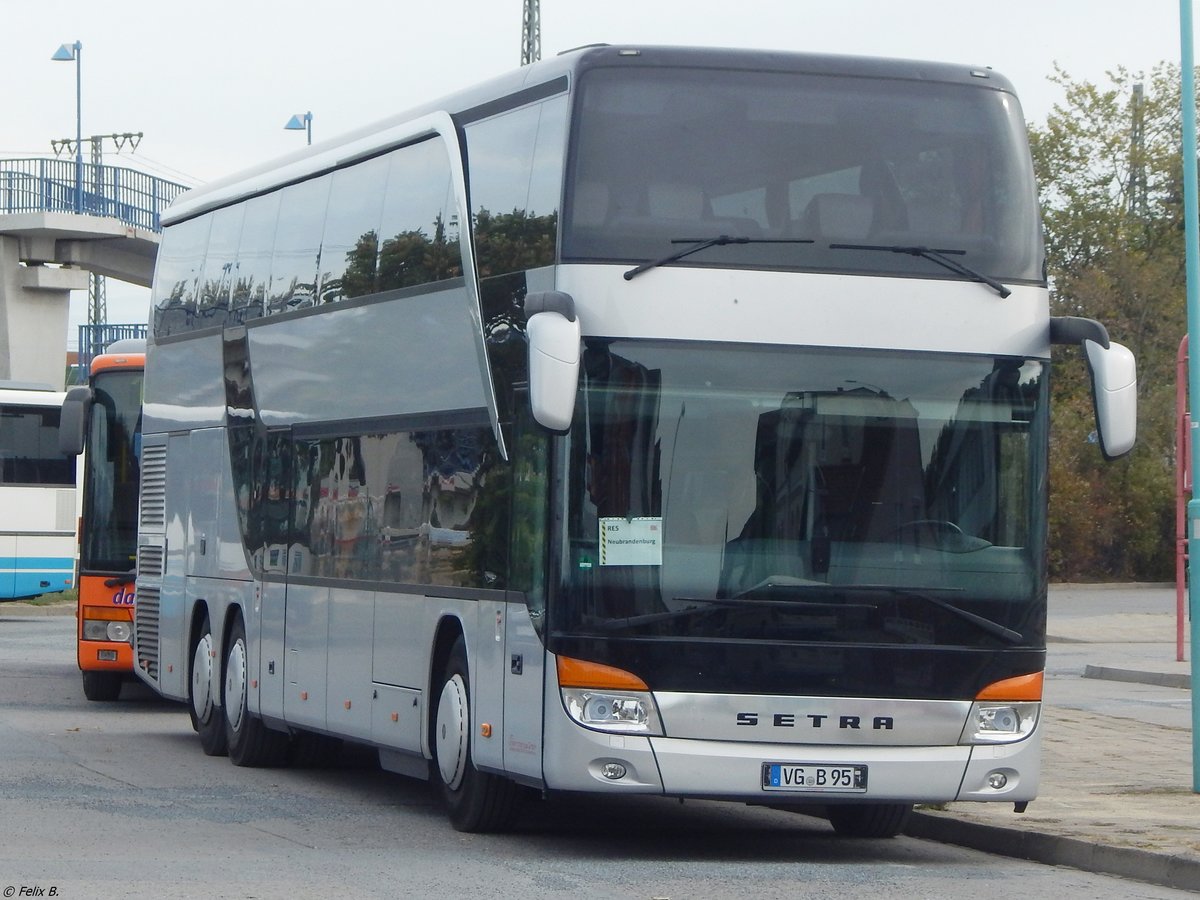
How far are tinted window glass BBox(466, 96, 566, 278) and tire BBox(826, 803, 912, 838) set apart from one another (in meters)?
3.64

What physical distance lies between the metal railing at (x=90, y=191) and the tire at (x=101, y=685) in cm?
2201

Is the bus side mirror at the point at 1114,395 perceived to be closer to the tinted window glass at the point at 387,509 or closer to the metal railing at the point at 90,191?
the tinted window glass at the point at 387,509

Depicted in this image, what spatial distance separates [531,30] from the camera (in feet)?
132

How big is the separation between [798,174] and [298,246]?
18.0ft

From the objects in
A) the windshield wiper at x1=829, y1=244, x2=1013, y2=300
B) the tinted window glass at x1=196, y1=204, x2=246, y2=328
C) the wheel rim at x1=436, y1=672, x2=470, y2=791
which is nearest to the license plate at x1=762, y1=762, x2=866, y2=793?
the wheel rim at x1=436, y1=672, x2=470, y2=791

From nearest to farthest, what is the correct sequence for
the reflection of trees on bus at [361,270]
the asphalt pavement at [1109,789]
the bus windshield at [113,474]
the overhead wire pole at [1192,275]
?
→ the asphalt pavement at [1109,789], the reflection of trees on bus at [361,270], the overhead wire pole at [1192,275], the bus windshield at [113,474]

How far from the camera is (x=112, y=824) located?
12.0 meters

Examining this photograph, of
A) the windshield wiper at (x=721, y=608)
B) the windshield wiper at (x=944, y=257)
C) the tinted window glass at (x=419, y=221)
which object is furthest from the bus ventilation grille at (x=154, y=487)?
the windshield wiper at (x=944, y=257)

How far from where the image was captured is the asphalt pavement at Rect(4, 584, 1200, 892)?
1122 centimetres

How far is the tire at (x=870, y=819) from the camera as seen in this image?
1248 centimetres

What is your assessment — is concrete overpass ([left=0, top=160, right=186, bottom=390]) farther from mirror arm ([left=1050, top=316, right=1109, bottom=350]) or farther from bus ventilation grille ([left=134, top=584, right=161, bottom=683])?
mirror arm ([left=1050, top=316, right=1109, bottom=350])

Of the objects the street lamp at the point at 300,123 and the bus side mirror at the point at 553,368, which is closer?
the bus side mirror at the point at 553,368

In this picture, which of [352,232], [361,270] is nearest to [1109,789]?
[361,270]

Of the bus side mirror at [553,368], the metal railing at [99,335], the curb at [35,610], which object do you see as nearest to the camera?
the bus side mirror at [553,368]
